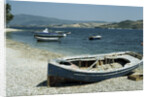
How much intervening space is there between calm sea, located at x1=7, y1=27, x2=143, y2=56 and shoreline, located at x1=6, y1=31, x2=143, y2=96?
0.16 metres

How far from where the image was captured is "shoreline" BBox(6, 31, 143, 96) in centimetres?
500

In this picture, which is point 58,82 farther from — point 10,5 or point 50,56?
point 10,5

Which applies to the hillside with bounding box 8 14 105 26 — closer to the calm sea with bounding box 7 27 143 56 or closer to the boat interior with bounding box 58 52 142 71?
the calm sea with bounding box 7 27 143 56

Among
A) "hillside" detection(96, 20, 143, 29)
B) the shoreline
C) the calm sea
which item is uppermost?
"hillside" detection(96, 20, 143, 29)

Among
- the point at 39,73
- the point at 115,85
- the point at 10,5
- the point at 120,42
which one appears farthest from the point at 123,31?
the point at 10,5

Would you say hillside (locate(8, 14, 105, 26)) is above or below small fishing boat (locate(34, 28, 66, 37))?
above

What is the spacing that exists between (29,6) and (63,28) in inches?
36.6

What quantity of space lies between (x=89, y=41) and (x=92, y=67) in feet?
2.05

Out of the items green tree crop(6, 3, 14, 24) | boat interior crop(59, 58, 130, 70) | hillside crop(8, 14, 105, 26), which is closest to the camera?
green tree crop(6, 3, 14, 24)

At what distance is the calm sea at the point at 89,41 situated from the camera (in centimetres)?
542

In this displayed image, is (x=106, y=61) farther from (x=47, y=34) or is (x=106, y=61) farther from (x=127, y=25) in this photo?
(x=47, y=34)

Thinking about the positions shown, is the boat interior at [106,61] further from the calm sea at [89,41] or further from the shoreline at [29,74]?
the shoreline at [29,74]

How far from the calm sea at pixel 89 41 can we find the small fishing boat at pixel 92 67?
14cm

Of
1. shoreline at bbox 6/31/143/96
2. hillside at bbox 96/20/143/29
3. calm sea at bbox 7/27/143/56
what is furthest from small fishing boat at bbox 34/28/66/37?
hillside at bbox 96/20/143/29
